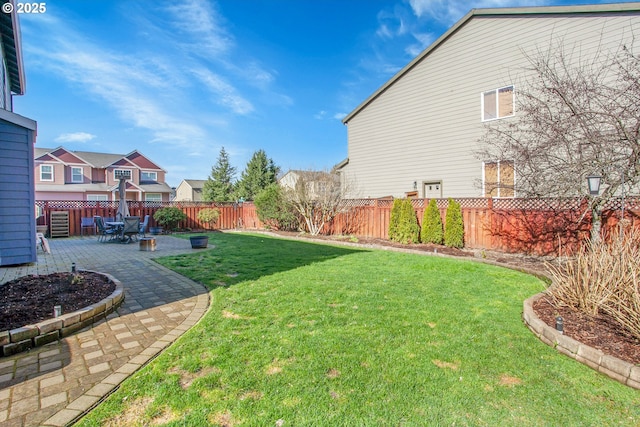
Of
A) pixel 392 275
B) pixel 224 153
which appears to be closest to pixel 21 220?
pixel 392 275

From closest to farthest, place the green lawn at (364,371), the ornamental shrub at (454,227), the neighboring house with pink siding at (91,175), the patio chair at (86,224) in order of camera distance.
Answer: the green lawn at (364,371)
the ornamental shrub at (454,227)
the patio chair at (86,224)
the neighboring house with pink siding at (91,175)

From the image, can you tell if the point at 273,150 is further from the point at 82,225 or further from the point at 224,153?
the point at 82,225

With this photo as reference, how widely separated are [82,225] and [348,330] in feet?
49.5

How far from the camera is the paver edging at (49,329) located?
2848mm

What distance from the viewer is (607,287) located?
346 cm

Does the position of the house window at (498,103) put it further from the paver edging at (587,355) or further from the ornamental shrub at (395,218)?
the paver edging at (587,355)

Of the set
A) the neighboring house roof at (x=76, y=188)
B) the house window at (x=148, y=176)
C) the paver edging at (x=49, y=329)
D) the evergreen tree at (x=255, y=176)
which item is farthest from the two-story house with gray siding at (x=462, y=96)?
the house window at (x=148, y=176)

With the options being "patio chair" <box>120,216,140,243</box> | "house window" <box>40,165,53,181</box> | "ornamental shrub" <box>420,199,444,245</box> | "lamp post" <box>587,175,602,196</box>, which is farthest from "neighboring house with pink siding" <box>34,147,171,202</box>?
"lamp post" <box>587,175,602,196</box>

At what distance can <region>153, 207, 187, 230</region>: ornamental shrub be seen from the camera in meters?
15.4

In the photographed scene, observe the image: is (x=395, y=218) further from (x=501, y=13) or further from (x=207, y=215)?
(x=207, y=215)

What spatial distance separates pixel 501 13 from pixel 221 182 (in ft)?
115

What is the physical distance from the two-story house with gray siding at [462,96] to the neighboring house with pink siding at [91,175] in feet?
71.9

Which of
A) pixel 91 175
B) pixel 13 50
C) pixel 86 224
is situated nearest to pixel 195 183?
pixel 91 175

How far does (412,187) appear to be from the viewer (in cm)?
1255
